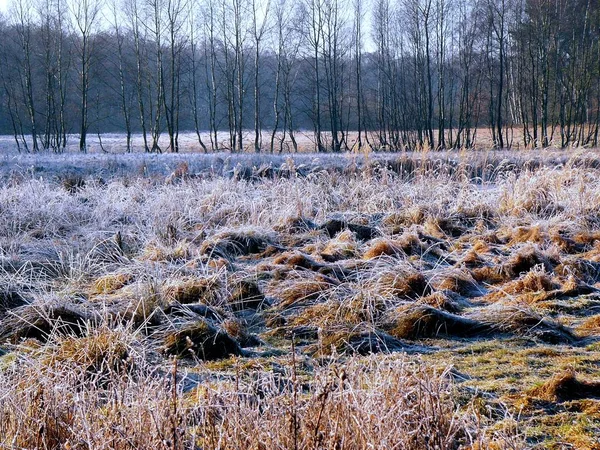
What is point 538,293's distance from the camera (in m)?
4.55

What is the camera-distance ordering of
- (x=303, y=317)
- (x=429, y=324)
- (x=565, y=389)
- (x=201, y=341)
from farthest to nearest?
(x=303, y=317)
(x=429, y=324)
(x=201, y=341)
(x=565, y=389)

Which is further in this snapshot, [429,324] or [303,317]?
[303,317]

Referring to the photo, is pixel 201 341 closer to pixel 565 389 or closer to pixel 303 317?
pixel 303 317

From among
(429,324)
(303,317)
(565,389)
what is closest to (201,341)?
(303,317)

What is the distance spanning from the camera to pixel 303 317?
414cm

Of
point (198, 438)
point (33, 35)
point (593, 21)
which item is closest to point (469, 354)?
point (198, 438)

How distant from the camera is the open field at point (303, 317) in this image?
215 cm

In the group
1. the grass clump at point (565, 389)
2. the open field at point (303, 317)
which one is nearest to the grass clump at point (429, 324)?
the open field at point (303, 317)

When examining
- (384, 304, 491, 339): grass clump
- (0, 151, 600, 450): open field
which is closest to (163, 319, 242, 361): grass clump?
(0, 151, 600, 450): open field

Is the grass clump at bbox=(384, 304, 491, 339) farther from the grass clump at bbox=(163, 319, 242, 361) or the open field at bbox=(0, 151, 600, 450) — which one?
the grass clump at bbox=(163, 319, 242, 361)

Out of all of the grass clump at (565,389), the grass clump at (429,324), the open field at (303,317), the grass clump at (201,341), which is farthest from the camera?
the grass clump at (429,324)

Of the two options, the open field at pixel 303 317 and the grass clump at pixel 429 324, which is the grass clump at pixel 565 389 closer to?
the open field at pixel 303 317

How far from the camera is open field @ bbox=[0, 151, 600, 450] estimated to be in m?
2.15

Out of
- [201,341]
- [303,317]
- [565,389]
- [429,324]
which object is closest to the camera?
[565,389]
